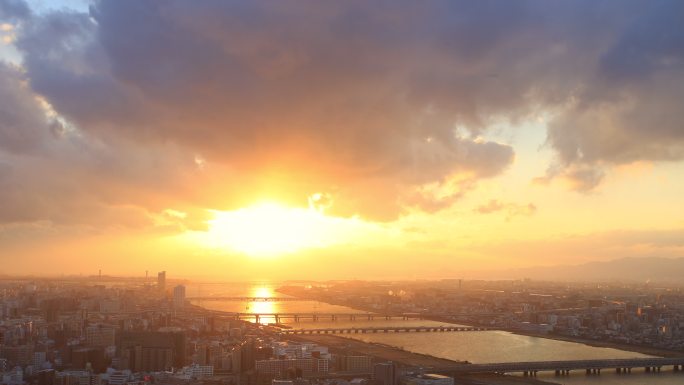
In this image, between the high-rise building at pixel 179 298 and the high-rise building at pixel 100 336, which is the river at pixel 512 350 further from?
the high-rise building at pixel 179 298

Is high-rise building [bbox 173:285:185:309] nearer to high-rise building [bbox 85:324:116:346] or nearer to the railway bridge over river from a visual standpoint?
the railway bridge over river

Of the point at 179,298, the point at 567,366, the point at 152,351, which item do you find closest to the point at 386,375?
the point at 152,351

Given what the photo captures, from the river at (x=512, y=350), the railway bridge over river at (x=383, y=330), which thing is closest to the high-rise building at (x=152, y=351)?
the river at (x=512, y=350)

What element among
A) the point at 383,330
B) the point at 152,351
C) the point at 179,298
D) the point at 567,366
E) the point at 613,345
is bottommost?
the point at 613,345

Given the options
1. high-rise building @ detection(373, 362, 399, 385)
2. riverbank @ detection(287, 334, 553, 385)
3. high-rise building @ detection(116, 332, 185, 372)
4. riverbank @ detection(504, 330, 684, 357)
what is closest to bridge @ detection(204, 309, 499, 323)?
riverbank @ detection(504, 330, 684, 357)

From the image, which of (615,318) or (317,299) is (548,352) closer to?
(615,318)

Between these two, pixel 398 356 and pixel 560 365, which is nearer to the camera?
pixel 560 365

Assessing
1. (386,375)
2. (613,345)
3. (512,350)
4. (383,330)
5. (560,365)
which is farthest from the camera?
(383,330)

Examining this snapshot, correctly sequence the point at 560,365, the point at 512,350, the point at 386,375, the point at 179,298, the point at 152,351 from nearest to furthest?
the point at 386,375
the point at 152,351
the point at 560,365
the point at 512,350
the point at 179,298

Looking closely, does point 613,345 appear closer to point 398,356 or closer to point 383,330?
point 383,330
